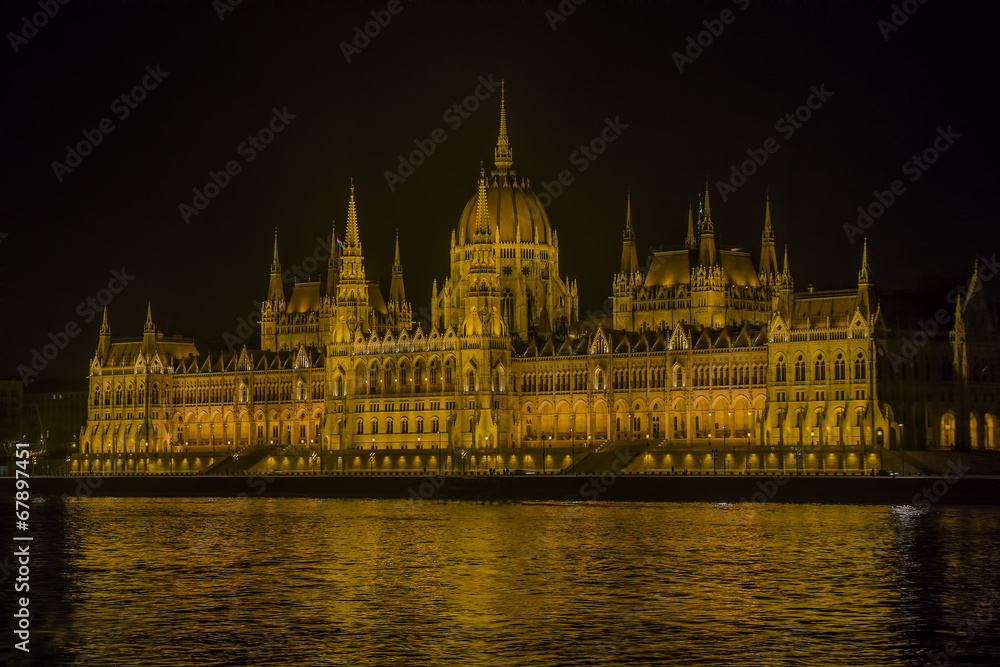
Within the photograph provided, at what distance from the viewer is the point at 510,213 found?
178 metres

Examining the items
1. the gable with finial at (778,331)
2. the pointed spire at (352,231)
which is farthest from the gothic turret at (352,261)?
the gable with finial at (778,331)

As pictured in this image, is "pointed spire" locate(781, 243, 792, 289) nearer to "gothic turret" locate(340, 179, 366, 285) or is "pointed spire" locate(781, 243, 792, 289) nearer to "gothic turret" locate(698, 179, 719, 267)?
"gothic turret" locate(698, 179, 719, 267)

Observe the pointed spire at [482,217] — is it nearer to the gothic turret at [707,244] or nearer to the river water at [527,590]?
the gothic turret at [707,244]

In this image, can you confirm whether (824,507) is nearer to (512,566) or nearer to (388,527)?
(388,527)

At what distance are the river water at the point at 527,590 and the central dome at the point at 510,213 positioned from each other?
213 feet

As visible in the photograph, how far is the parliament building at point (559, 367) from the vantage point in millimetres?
139875

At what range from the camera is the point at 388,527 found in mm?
108938

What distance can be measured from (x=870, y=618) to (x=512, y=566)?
858 inches

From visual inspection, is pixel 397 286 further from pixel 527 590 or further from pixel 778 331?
pixel 527 590

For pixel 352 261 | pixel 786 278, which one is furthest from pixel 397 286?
pixel 786 278

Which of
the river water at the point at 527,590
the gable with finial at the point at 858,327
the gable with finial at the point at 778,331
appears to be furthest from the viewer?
the gable with finial at the point at 778,331

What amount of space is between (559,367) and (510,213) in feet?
74.9

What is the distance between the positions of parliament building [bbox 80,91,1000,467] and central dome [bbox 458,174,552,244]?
0.19 meters

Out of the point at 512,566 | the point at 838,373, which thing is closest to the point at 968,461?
the point at 838,373
